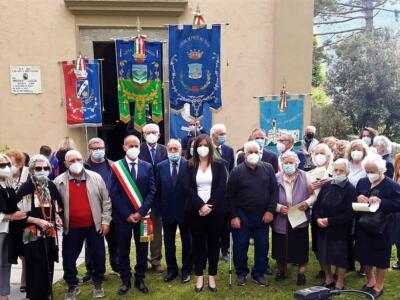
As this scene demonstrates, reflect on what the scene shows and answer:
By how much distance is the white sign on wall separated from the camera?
10.6m

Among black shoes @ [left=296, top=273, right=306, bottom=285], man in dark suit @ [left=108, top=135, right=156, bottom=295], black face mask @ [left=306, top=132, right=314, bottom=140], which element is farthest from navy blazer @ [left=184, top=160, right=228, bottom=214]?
black face mask @ [left=306, top=132, right=314, bottom=140]

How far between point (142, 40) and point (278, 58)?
3480 millimetres

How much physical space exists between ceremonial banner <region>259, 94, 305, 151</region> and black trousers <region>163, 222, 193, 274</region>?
4.25 m

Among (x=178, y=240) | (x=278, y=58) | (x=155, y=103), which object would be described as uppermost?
(x=278, y=58)

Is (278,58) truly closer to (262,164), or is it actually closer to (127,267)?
(262,164)

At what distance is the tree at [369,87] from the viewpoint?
1939 centimetres

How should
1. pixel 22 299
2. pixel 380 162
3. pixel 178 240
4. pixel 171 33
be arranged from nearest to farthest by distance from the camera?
pixel 380 162
pixel 22 299
pixel 178 240
pixel 171 33

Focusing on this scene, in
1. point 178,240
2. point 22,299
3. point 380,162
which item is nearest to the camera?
point 380,162

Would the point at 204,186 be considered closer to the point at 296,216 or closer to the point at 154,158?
the point at 154,158

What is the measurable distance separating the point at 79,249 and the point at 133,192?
928 mm

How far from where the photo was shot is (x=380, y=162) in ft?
16.8

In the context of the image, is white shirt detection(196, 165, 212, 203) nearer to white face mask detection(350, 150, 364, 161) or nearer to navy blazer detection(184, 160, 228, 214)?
navy blazer detection(184, 160, 228, 214)

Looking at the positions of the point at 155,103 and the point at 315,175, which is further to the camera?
the point at 155,103

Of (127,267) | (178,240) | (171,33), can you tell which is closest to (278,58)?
(171,33)
